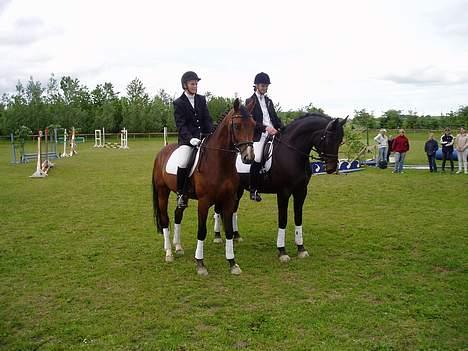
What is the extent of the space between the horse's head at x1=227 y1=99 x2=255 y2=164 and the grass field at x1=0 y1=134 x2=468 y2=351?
1887 mm

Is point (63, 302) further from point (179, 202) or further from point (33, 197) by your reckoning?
point (33, 197)

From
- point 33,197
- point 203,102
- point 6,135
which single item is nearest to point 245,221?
point 203,102

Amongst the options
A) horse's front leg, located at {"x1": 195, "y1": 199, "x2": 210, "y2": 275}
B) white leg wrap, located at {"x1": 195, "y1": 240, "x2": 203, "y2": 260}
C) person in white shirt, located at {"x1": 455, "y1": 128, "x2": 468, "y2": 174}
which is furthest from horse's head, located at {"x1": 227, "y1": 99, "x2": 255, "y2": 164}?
person in white shirt, located at {"x1": 455, "y1": 128, "x2": 468, "y2": 174}

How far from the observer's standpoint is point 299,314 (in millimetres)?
5023

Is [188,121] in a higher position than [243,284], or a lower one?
higher

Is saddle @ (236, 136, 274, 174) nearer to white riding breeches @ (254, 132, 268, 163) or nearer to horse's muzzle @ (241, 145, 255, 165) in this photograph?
white riding breeches @ (254, 132, 268, 163)

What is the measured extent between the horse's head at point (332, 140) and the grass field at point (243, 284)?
167 centimetres

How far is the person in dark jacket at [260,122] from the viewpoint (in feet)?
24.3

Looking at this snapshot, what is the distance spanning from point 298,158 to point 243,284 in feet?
7.72

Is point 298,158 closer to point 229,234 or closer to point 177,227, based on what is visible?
point 229,234

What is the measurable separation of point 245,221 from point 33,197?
7.23 m

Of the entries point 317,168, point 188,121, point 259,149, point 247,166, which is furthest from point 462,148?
point 188,121

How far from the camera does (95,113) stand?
64500 millimetres

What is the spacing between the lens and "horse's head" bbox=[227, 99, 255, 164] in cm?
584
